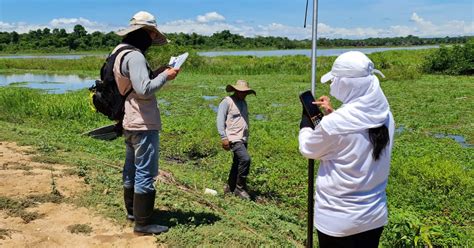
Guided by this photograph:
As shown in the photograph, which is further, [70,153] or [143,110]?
[70,153]

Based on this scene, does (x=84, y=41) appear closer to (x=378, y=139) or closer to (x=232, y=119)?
(x=232, y=119)

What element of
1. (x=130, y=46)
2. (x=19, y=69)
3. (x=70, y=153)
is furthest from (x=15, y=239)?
(x=19, y=69)

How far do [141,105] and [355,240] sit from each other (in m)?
1.77

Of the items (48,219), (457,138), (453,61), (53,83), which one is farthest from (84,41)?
(48,219)

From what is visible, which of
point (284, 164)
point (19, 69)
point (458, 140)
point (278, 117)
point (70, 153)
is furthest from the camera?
point (19, 69)

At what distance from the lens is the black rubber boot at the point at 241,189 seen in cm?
539

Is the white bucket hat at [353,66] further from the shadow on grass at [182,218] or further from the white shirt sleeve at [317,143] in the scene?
the shadow on grass at [182,218]

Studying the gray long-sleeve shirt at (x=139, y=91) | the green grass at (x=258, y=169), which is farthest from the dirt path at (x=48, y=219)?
the gray long-sleeve shirt at (x=139, y=91)

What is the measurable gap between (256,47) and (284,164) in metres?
78.6

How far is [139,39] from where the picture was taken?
10.6 ft

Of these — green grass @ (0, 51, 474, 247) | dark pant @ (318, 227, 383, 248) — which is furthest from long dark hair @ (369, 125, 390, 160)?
green grass @ (0, 51, 474, 247)

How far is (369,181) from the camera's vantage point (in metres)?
2.17

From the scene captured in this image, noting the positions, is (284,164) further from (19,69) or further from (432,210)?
(19,69)

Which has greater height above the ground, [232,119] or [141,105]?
[141,105]
